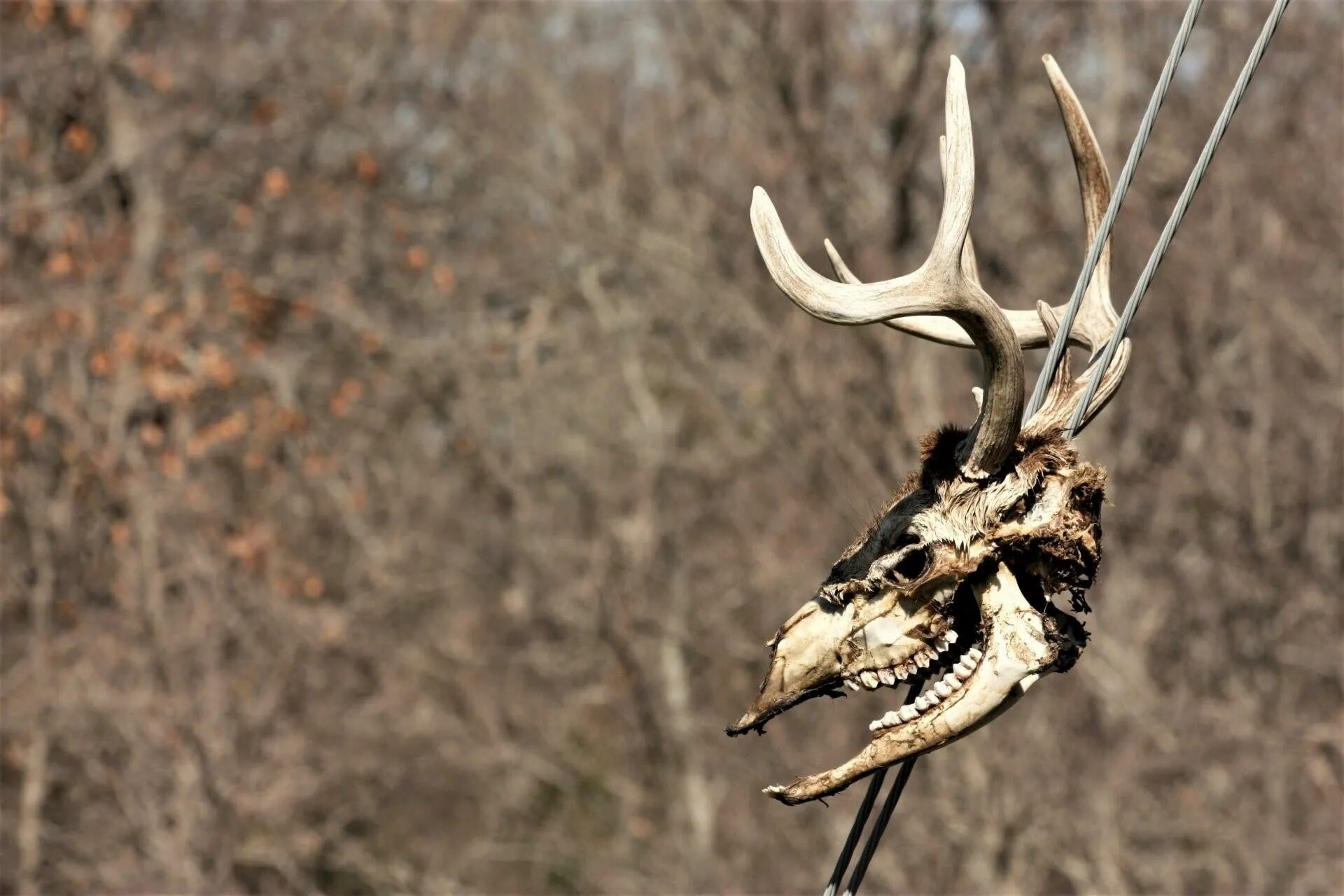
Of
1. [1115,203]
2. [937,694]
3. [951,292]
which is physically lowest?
[937,694]

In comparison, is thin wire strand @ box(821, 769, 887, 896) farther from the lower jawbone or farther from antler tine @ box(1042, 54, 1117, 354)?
antler tine @ box(1042, 54, 1117, 354)

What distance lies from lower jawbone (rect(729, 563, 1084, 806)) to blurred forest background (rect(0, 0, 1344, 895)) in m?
7.19

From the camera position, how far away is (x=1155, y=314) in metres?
11.3

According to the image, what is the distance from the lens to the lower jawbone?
303 cm

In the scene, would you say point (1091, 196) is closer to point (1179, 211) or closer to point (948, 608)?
point (1179, 211)

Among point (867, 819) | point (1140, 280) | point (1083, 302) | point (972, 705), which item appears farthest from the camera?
point (1083, 302)

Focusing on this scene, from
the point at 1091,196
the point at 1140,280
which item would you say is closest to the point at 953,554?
the point at 1140,280

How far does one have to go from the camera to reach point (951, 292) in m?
3.06

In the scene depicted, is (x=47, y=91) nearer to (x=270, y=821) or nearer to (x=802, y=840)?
(x=270, y=821)

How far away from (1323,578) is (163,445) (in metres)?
9.00

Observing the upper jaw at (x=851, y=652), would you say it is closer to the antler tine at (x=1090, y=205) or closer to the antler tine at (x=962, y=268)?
the antler tine at (x=962, y=268)

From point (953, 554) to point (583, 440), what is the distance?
38.5ft

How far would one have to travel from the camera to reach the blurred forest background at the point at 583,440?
1063cm

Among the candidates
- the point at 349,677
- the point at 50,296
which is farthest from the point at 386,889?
the point at 50,296
